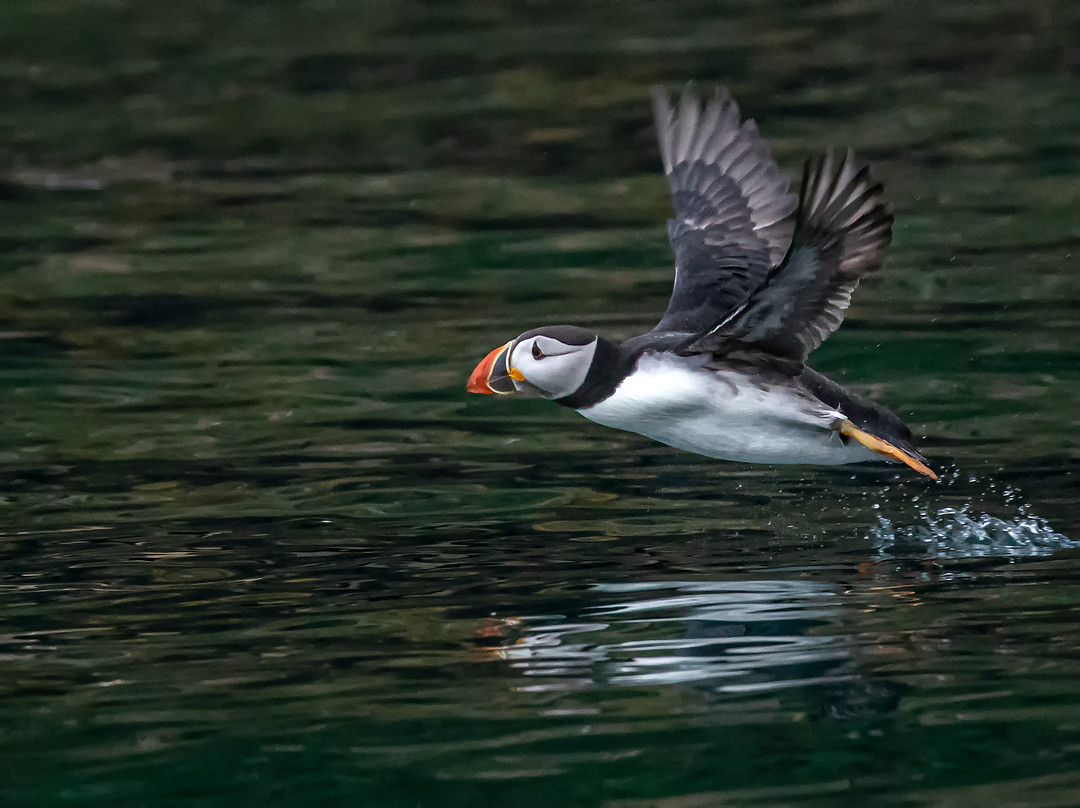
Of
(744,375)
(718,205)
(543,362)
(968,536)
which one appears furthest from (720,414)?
(718,205)

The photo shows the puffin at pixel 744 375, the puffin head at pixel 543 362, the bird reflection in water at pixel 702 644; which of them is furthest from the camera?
the puffin head at pixel 543 362

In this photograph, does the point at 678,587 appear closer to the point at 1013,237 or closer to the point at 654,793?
the point at 654,793

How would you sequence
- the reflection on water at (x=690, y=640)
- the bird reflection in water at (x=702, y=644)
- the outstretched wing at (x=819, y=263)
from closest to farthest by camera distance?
the bird reflection in water at (x=702, y=644)
the reflection on water at (x=690, y=640)
the outstretched wing at (x=819, y=263)

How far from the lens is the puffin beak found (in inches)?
276

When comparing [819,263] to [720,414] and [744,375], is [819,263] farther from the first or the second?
[720,414]

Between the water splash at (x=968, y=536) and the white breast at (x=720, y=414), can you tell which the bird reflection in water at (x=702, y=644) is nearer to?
the white breast at (x=720, y=414)

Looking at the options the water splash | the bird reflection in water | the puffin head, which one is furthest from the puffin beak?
the water splash

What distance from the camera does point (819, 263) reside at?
657 cm

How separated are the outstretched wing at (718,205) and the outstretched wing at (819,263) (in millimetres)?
775

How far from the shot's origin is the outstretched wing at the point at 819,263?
20.4 ft

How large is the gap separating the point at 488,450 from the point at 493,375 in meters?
2.07

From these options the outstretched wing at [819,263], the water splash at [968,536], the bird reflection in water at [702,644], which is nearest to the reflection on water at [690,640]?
the bird reflection in water at [702,644]

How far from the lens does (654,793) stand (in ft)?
16.5

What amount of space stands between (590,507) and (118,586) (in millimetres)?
2020
